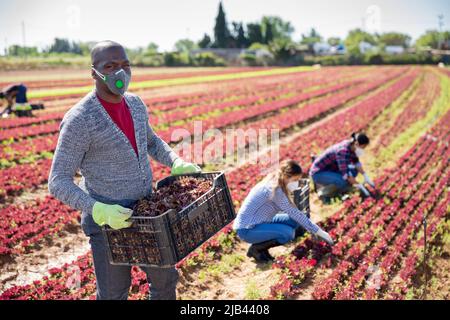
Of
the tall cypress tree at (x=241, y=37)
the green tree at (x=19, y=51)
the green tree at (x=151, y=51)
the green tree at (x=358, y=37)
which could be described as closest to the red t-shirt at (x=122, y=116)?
the green tree at (x=19, y=51)

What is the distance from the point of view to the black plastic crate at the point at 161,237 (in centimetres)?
268

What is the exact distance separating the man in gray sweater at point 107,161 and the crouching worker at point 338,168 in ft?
14.1

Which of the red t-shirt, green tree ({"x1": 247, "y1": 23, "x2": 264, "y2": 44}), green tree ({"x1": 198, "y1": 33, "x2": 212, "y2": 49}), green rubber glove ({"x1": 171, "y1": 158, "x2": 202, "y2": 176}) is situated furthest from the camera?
green tree ({"x1": 247, "y1": 23, "x2": 264, "y2": 44})

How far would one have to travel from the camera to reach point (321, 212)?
6824mm

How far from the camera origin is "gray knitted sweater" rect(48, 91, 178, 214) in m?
2.63

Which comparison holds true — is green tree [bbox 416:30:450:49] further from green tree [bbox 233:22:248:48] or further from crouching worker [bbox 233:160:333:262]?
crouching worker [bbox 233:160:333:262]

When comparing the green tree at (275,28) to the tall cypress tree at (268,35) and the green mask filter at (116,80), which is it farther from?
the green mask filter at (116,80)

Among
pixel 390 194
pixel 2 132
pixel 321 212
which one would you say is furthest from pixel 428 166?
pixel 2 132

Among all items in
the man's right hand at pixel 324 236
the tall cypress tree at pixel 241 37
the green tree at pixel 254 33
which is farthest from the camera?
the green tree at pixel 254 33

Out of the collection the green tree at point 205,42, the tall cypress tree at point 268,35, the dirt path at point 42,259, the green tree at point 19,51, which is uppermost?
the tall cypress tree at point 268,35

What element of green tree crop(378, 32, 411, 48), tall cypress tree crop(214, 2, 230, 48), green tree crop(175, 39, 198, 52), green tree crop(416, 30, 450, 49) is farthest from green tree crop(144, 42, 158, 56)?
green tree crop(378, 32, 411, 48)
